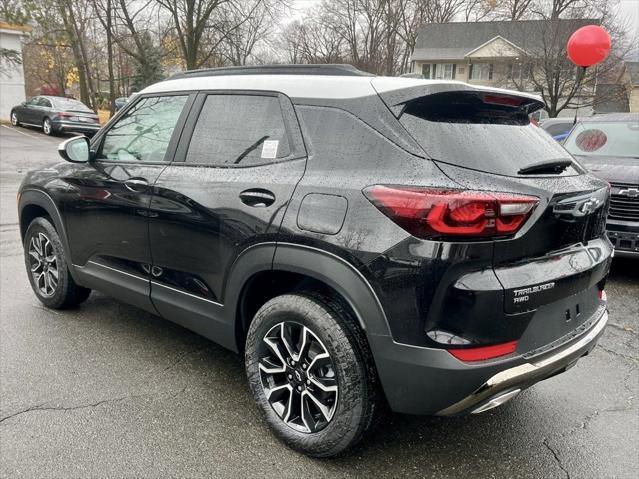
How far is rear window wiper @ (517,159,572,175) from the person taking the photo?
7.31ft

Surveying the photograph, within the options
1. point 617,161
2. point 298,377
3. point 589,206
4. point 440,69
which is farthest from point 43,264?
point 440,69

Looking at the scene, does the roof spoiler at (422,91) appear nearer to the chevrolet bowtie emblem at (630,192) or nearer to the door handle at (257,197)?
the door handle at (257,197)

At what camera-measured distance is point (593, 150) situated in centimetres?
641

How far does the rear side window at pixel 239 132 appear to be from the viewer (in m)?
2.60

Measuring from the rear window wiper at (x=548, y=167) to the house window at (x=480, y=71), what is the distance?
163 ft

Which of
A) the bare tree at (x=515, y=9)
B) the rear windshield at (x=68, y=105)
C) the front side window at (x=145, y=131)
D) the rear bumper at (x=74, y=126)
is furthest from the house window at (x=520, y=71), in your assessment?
the front side window at (x=145, y=131)

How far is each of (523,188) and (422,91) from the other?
0.59 meters

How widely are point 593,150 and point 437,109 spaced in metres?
5.13

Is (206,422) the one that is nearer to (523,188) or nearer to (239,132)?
(239,132)

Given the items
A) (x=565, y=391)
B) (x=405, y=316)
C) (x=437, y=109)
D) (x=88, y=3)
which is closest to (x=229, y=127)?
(x=437, y=109)

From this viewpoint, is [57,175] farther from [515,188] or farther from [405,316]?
[515,188]

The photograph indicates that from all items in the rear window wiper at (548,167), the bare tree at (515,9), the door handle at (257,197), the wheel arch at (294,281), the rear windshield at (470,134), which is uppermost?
the bare tree at (515,9)

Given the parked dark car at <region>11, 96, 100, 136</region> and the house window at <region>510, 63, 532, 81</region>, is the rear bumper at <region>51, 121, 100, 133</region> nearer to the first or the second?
the parked dark car at <region>11, 96, 100, 136</region>

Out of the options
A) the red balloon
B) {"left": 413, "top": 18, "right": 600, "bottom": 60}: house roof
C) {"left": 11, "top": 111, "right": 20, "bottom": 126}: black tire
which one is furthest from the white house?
{"left": 413, "top": 18, "right": 600, "bottom": 60}: house roof
